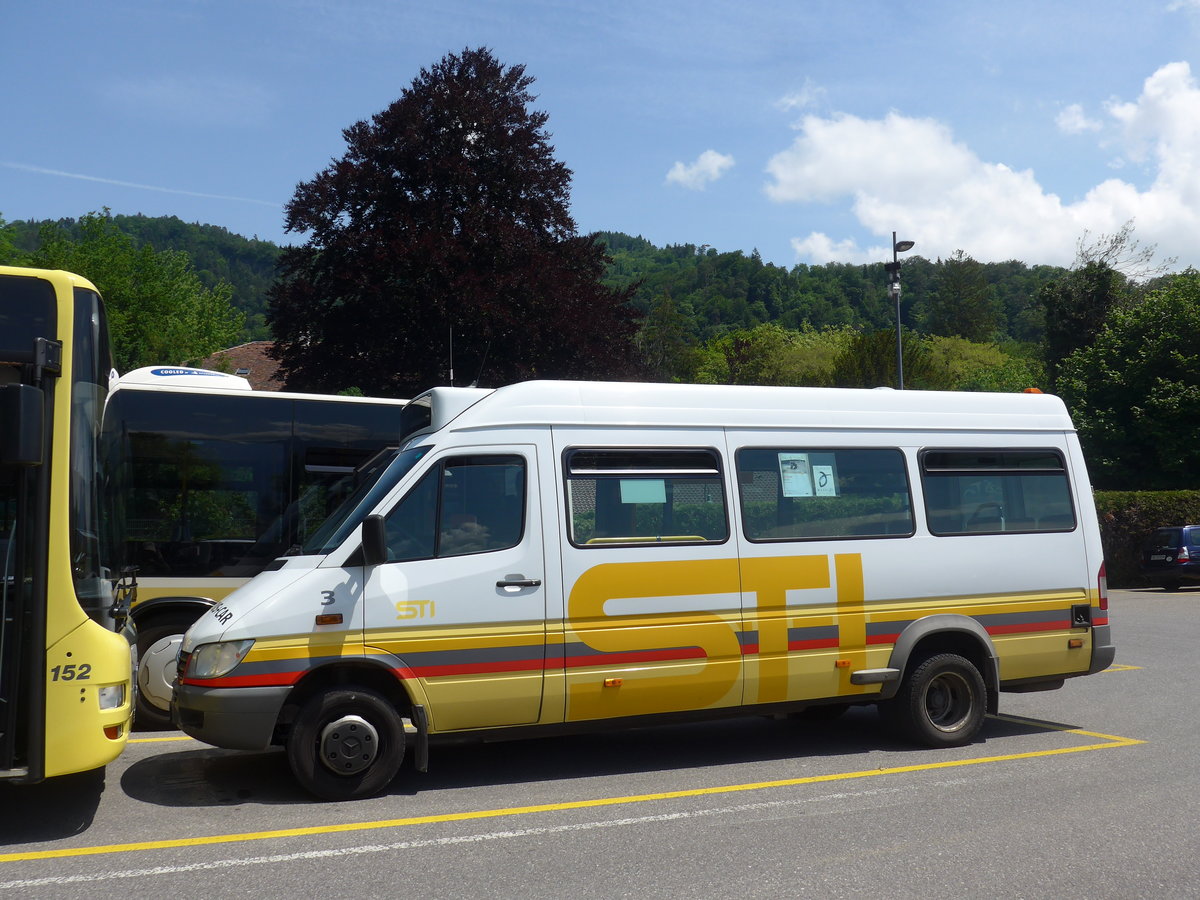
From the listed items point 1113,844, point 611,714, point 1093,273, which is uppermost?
point 1093,273

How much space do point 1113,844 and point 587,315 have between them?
18.3 meters

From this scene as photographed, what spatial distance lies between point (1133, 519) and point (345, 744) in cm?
2771

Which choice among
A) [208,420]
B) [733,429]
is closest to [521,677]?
[733,429]

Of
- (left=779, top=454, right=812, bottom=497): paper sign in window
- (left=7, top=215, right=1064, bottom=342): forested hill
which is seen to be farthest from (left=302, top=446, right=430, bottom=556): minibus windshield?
(left=7, top=215, right=1064, bottom=342): forested hill

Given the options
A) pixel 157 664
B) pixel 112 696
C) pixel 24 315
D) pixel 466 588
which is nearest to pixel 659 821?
pixel 466 588

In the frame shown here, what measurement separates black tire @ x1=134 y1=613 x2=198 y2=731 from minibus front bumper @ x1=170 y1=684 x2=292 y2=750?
2.68 meters

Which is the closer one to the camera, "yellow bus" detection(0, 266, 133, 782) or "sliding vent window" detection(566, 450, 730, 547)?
"yellow bus" detection(0, 266, 133, 782)

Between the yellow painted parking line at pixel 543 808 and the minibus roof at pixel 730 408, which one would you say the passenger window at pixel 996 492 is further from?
the yellow painted parking line at pixel 543 808

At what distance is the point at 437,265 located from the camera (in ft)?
71.2

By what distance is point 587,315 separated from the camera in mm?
23203

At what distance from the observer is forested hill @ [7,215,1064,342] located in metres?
104

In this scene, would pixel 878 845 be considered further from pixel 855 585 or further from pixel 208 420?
pixel 208 420

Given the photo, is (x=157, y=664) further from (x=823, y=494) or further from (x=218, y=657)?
(x=823, y=494)

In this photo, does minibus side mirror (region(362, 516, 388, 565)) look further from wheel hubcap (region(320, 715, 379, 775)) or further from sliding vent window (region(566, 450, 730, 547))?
sliding vent window (region(566, 450, 730, 547))
